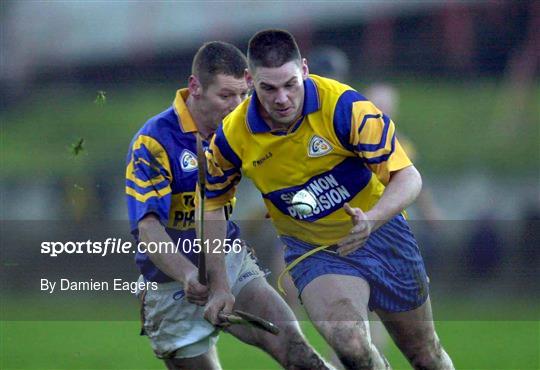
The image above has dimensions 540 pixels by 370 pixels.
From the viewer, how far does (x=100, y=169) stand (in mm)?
8945

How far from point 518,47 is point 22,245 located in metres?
4.11

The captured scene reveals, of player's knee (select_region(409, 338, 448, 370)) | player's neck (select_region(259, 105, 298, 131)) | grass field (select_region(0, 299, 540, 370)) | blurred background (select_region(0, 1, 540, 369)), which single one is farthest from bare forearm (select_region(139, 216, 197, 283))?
blurred background (select_region(0, 1, 540, 369))

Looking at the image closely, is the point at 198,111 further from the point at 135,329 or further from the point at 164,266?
the point at 135,329

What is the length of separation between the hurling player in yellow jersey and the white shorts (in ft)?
0.99

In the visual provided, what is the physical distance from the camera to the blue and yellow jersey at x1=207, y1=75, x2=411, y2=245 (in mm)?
4938

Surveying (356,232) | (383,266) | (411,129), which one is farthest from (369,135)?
(411,129)

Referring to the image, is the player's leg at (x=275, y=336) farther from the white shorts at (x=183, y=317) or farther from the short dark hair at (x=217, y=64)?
the short dark hair at (x=217, y=64)

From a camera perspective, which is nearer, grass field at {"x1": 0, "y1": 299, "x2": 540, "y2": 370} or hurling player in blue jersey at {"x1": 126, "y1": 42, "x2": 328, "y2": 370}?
hurling player in blue jersey at {"x1": 126, "y1": 42, "x2": 328, "y2": 370}

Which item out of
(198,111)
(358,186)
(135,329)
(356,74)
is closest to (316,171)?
(358,186)

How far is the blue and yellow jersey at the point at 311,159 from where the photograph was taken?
494cm

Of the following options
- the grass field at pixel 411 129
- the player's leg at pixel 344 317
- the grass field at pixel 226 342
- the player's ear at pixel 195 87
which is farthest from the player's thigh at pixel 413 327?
the grass field at pixel 411 129

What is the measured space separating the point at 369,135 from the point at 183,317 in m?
1.35

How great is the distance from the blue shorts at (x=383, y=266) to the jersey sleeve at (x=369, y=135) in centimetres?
41

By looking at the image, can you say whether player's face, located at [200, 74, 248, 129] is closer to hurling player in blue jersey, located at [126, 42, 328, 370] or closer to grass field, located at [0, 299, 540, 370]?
hurling player in blue jersey, located at [126, 42, 328, 370]
